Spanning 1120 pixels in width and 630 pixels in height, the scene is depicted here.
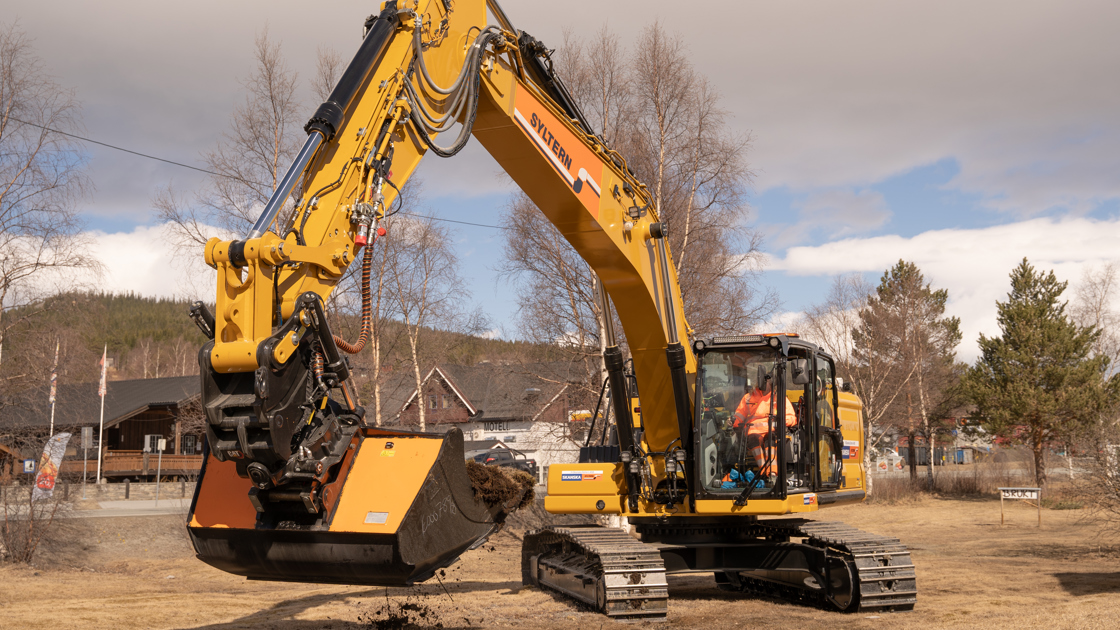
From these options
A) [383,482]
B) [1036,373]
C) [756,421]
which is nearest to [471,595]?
[756,421]

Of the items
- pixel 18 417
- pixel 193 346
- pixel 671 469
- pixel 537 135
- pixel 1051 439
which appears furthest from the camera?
pixel 193 346

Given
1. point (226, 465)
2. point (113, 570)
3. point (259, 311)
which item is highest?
point (259, 311)

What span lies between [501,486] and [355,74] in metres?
4.80

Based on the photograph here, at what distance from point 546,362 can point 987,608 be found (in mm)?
12605

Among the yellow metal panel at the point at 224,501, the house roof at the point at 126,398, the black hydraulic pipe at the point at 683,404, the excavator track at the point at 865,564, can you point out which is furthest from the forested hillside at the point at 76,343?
the excavator track at the point at 865,564

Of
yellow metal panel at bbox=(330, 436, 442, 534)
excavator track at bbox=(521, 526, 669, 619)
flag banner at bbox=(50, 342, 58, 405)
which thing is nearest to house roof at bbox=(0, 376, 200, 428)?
flag banner at bbox=(50, 342, 58, 405)

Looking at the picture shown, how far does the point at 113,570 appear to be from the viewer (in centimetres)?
1631

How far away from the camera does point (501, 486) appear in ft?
29.6

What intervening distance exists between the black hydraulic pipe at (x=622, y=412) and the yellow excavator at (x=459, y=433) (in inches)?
1.0

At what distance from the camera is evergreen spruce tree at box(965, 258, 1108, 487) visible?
1318 inches

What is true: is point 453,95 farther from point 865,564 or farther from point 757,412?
point 865,564

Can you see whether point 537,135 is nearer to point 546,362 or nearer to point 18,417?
point 546,362

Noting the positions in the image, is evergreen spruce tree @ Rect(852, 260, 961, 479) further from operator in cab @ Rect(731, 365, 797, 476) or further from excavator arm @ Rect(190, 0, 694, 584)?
excavator arm @ Rect(190, 0, 694, 584)

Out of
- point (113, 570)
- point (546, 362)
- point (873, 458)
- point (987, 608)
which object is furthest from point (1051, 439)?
point (113, 570)
